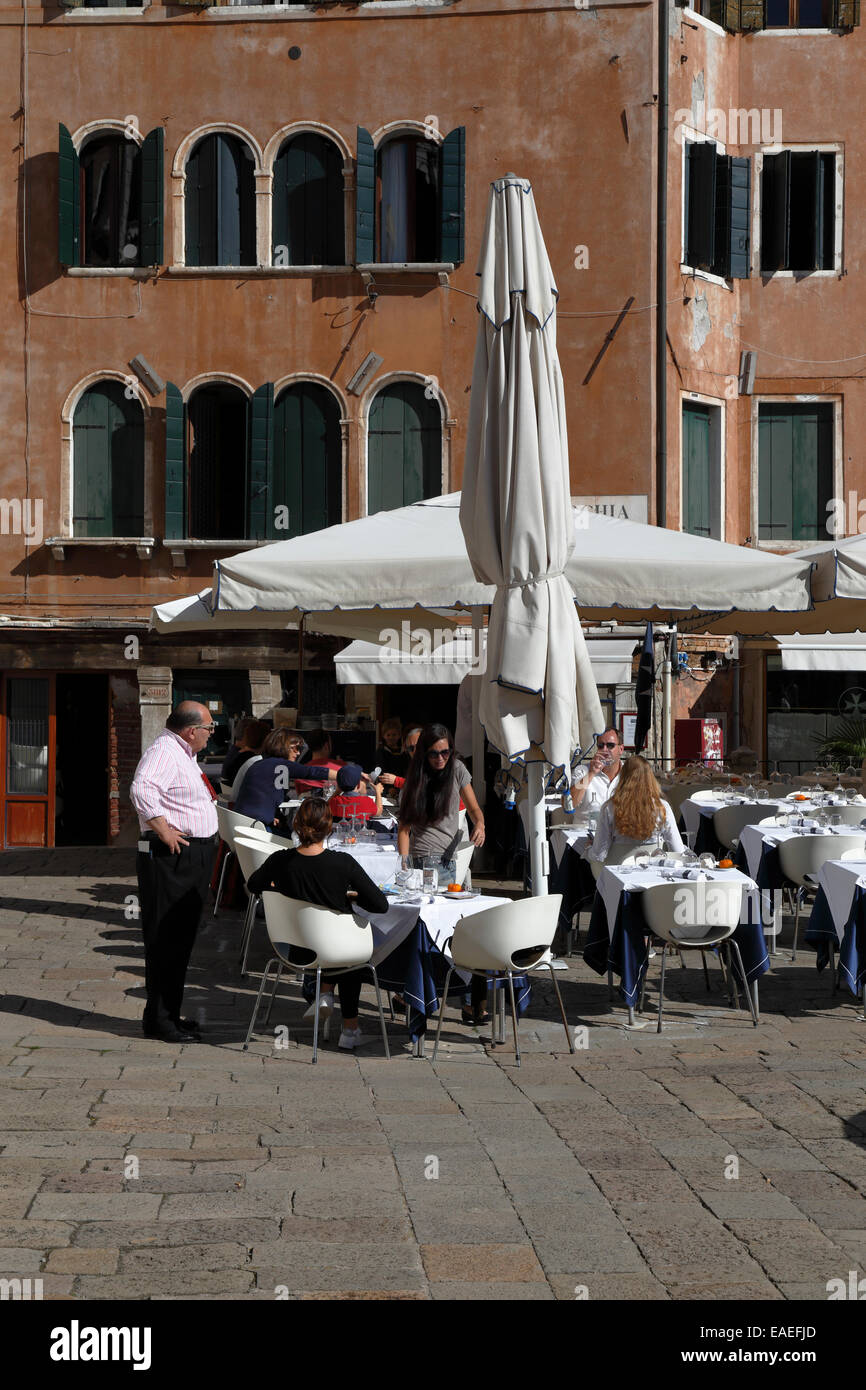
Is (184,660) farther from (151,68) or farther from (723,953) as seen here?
(723,953)

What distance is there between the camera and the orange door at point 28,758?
20.2 meters

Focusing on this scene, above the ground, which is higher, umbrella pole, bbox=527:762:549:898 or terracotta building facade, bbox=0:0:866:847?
terracotta building facade, bbox=0:0:866:847

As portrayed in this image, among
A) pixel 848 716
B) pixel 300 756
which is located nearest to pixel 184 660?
pixel 300 756

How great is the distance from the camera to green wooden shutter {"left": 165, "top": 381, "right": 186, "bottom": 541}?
1973cm

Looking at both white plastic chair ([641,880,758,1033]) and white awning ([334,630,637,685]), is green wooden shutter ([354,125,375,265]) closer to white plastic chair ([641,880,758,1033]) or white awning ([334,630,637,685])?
white awning ([334,630,637,685])

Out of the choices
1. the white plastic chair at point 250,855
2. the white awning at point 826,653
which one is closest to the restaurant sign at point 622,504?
the white awning at point 826,653

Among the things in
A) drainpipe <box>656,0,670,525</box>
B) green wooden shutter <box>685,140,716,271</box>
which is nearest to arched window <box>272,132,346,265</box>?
drainpipe <box>656,0,670,525</box>

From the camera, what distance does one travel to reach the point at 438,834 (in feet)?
32.1

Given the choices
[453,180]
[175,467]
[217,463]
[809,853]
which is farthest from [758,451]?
[809,853]

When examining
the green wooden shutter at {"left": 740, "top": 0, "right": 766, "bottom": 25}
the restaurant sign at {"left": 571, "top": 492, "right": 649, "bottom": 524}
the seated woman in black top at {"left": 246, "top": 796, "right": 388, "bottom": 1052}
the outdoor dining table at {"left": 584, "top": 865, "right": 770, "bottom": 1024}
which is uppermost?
the green wooden shutter at {"left": 740, "top": 0, "right": 766, "bottom": 25}

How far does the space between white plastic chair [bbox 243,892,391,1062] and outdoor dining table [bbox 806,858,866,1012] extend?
2.62 metres

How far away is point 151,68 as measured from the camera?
20016 millimetres

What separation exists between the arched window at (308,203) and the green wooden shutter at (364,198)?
35 centimetres

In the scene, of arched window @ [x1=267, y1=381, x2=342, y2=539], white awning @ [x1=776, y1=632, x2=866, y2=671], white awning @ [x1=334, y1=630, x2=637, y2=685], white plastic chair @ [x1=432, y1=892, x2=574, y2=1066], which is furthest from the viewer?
arched window @ [x1=267, y1=381, x2=342, y2=539]
